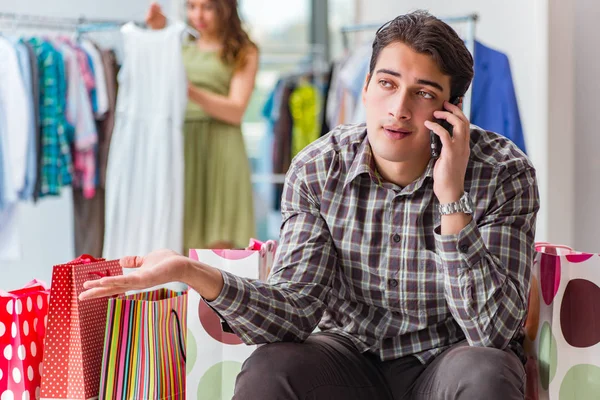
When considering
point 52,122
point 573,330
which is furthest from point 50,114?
point 573,330

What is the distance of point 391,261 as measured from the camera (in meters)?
1.59

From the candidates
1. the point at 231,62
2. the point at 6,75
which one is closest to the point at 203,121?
the point at 231,62

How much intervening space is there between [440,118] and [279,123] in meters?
3.16

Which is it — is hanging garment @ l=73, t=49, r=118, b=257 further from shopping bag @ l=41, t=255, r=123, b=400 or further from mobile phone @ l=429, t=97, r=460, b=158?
mobile phone @ l=429, t=97, r=460, b=158

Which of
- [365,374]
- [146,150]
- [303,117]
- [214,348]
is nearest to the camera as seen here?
[365,374]

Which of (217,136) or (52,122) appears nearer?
(52,122)

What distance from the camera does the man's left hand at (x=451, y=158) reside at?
4.82 ft

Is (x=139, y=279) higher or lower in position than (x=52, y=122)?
lower

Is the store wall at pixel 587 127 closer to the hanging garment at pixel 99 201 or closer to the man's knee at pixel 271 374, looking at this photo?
the hanging garment at pixel 99 201

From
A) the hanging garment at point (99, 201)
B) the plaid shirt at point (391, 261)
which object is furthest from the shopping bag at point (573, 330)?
the hanging garment at point (99, 201)

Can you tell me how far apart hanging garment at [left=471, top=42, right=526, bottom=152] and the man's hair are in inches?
56.2

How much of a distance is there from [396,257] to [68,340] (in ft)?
2.15

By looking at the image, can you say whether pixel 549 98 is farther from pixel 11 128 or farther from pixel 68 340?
pixel 68 340

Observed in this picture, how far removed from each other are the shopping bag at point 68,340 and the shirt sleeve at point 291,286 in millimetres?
318
